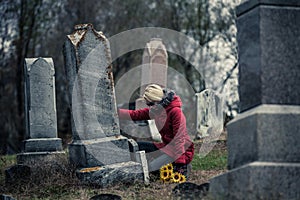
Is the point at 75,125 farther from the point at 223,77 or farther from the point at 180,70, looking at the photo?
the point at 180,70

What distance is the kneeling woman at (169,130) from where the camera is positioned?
8094 mm

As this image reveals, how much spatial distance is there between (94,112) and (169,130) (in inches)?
44.0

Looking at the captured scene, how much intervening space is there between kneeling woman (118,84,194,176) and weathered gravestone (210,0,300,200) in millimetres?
2539

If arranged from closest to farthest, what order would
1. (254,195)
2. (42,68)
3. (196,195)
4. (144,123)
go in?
(254,195), (196,195), (42,68), (144,123)

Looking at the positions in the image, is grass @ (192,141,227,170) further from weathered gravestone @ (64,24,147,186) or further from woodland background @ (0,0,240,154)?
woodland background @ (0,0,240,154)

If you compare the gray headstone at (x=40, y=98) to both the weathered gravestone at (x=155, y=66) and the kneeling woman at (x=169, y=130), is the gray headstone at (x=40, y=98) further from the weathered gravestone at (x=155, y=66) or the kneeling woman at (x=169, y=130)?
the weathered gravestone at (x=155, y=66)

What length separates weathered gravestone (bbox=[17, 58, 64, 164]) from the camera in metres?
11.0

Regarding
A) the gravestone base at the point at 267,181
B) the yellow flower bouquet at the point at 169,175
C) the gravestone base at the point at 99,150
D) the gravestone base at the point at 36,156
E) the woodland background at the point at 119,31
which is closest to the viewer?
the gravestone base at the point at 267,181

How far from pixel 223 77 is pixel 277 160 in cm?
2266

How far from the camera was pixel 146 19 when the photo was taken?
3008 centimetres

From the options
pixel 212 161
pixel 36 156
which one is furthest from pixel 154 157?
pixel 36 156

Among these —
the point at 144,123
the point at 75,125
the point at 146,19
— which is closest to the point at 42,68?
the point at 75,125

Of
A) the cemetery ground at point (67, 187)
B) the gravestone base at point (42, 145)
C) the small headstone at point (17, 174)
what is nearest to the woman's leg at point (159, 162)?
the cemetery ground at point (67, 187)

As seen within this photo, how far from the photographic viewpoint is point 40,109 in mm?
11195
